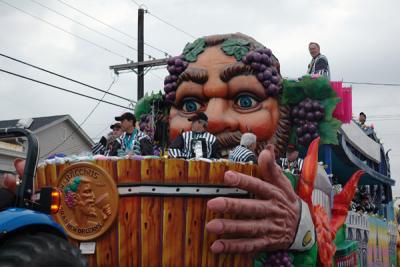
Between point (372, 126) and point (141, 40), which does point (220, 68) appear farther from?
point (141, 40)

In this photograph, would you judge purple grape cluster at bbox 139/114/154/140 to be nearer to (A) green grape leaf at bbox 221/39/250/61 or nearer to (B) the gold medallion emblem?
(A) green grape leaf at bbox 221/39/250/61

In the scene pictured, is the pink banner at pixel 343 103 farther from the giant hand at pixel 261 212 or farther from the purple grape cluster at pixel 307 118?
the giant hand at pixel 261 212

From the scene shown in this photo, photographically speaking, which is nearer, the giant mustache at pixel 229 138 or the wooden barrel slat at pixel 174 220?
the wooden barrel slat at pixel 174 220

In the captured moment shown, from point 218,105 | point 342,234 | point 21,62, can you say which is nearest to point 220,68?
point 218,105

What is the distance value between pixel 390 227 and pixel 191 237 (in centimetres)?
980

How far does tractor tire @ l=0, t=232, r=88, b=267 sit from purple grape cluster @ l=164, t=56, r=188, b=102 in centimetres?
502

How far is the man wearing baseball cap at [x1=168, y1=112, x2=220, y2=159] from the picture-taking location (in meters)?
6.94

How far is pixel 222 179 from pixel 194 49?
3.14 m

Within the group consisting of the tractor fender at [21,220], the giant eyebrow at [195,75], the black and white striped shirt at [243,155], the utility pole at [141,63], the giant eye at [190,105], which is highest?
the utility pole at [141,63]

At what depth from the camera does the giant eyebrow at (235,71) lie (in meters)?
8.13

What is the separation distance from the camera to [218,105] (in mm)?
8125

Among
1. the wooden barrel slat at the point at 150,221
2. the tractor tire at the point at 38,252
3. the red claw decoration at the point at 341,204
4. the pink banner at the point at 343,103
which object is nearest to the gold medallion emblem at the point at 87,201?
the wooden barrel slat at the point at 150,221

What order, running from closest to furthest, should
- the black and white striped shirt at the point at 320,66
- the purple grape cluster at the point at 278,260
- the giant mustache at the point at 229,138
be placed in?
the purple grape cluster at the point at 278,260
the giant mustache at the point at 229,138
the black and white striped shirt at the point at 320,66

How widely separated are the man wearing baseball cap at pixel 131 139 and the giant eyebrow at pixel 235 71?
5.08ft
